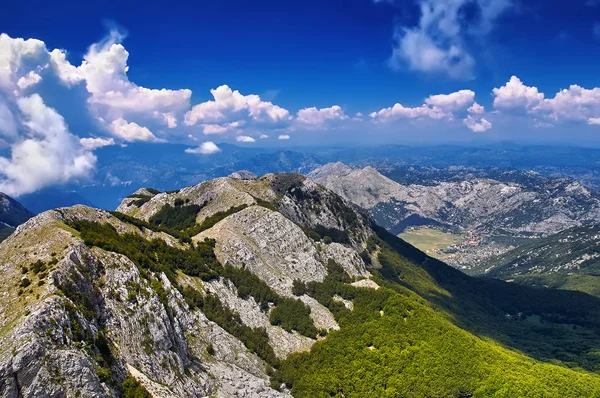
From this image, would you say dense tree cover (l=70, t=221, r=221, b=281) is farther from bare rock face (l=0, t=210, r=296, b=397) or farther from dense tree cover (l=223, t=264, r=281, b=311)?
bare rock face (l=0, t=210, r=296, b=397)

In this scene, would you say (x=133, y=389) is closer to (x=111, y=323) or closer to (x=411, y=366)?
(x=111, y=323)

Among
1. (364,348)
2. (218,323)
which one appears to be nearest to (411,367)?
(364,348)

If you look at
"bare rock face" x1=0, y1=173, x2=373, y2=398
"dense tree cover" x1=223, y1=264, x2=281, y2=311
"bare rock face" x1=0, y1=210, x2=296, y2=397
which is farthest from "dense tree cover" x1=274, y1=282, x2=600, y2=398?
"dense tree cover" x1=223, y1=264, x2=281, y2=311

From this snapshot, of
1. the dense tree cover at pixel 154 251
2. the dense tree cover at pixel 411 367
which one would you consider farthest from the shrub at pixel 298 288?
the dense tree cover at pixel 154 251

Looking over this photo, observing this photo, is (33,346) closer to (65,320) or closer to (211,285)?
(65,320)

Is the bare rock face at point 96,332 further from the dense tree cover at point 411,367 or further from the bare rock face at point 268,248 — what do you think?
the bare rock face at point 268,248

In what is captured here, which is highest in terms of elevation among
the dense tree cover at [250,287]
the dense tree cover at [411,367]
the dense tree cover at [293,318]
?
the dense tree cover at [250,287]

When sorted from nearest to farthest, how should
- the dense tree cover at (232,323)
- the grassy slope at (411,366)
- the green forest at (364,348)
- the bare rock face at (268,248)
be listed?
1. the green forest at (364,348)
2. the grassy slope at (411,366)
3. the dense tree cover at (232,323)
4. the bare rock face at (268,248)
